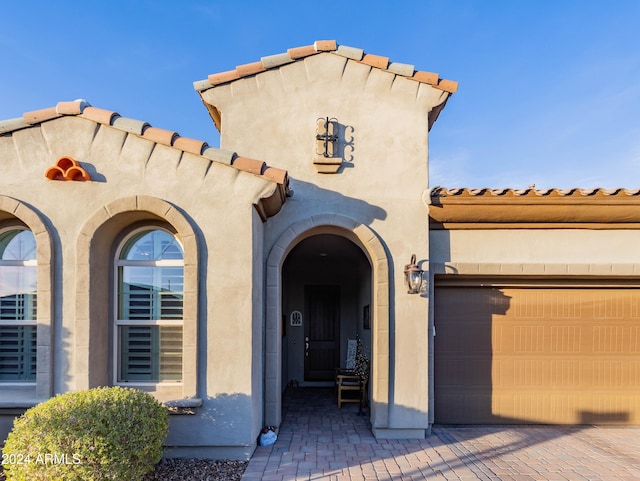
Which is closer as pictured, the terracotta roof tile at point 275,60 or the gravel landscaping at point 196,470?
the gravel landscaping at point 196,470

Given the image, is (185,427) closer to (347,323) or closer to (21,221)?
(21,221)

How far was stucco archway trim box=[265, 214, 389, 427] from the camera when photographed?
6.31 metres

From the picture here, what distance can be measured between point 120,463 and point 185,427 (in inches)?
44.9

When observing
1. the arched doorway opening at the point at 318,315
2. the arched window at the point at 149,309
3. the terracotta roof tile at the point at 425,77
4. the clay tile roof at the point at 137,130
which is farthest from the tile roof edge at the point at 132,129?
the arched doorway opening at the point at 318,315

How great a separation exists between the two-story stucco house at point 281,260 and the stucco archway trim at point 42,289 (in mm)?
27

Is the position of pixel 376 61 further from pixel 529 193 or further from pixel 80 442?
pixel 80 442

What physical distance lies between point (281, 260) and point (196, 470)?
3159 mm

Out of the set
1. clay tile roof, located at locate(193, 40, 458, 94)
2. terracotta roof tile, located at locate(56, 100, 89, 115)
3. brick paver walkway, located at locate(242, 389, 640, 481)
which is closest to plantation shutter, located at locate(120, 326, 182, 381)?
brick paver walkway, located at locate(242, 389, 640, 481)

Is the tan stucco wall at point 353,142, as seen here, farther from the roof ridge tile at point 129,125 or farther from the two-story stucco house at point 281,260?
the roof ridge tile at point 129,125

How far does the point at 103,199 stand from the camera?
5.45m

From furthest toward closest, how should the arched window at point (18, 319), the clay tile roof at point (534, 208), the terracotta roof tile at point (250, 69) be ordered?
the terracotta roof tile at point (250, 69) < the clay tile roof at point (534, 208) < the arched window at point (18, 319)

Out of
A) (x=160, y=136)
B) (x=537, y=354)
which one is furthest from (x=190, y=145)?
(x=537, y=354)

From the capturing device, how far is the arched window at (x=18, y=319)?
5750 millimetres

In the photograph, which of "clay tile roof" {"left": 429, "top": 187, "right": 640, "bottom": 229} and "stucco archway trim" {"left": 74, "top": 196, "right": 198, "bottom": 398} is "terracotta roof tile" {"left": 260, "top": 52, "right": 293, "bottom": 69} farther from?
"clay tile roof" {"left": 429, "top": 187, "right": 640, "bottom": 229}
